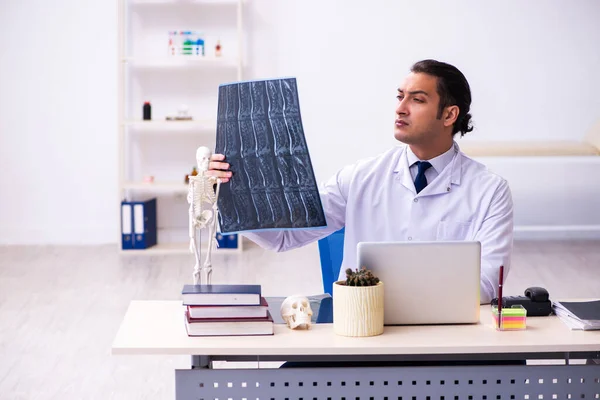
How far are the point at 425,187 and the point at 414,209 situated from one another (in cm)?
7

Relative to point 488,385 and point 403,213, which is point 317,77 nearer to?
point 403,213

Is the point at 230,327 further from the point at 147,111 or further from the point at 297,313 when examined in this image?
the point at 147,111

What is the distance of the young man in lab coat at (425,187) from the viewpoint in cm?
238

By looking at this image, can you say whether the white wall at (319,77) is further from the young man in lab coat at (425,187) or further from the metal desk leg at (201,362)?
the metal desk leg at (201,362)

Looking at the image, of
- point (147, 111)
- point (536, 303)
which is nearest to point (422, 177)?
point (536, 303)

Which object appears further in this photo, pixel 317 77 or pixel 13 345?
pixel 317 77

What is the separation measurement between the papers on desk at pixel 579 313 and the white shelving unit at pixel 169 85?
3989 mm

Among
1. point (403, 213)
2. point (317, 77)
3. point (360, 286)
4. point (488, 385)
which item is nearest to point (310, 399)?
point (360, 286)

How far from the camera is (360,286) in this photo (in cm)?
187

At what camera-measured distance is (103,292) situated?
4707 mm

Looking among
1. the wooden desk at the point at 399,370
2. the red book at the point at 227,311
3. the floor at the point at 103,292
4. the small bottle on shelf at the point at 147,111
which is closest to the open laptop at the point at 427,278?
the wooden desk at the point at 399,370

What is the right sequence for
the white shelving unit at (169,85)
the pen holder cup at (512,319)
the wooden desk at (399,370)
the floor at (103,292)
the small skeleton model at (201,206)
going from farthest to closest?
the white shelving unit at (169,85), the floor at (103,292), the small skeleton model at (201,206), the pen holder cup at (512,319), the wooden desk at (399,370)

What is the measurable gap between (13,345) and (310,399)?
2219 mm

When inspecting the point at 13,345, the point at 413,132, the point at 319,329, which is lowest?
the point at 13,345
